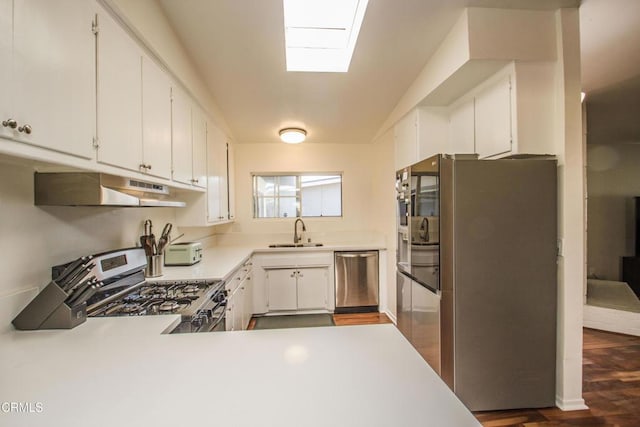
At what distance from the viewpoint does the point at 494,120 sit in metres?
2.04

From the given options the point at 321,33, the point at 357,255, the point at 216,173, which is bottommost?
the point at 357,255

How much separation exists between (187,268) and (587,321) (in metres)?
4.45

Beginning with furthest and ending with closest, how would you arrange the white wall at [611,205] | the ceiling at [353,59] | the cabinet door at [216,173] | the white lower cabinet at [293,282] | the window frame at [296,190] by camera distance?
the window frame at [296,190] < the white wall at [611,205] < the white lower cabinet at [293,282] < the cabinet door at [216,173] < the ceiling at [353,59]

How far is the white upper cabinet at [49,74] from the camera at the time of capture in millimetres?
798

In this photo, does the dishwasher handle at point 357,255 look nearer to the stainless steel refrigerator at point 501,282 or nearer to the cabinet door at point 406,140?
the cabinet door at point 406,140

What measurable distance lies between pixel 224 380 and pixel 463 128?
2.57m

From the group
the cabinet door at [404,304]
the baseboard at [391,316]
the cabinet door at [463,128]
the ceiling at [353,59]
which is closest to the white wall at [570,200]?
the ceiling at [353,59]

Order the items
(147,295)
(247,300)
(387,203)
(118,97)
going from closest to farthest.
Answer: (118,97), (147,295), (247,300), (387,203)

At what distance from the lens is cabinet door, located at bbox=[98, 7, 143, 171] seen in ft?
3.97

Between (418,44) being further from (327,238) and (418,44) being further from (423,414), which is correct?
(327,238)

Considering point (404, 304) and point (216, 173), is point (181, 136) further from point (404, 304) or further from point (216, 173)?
point (404, 304)

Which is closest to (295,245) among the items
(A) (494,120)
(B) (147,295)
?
(B) (147,295)

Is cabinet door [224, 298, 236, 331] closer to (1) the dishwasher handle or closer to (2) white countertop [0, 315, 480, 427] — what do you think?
(2) white countertop [0, 315, 480, 427]

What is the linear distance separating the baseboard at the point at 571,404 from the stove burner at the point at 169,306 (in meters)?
2.55
